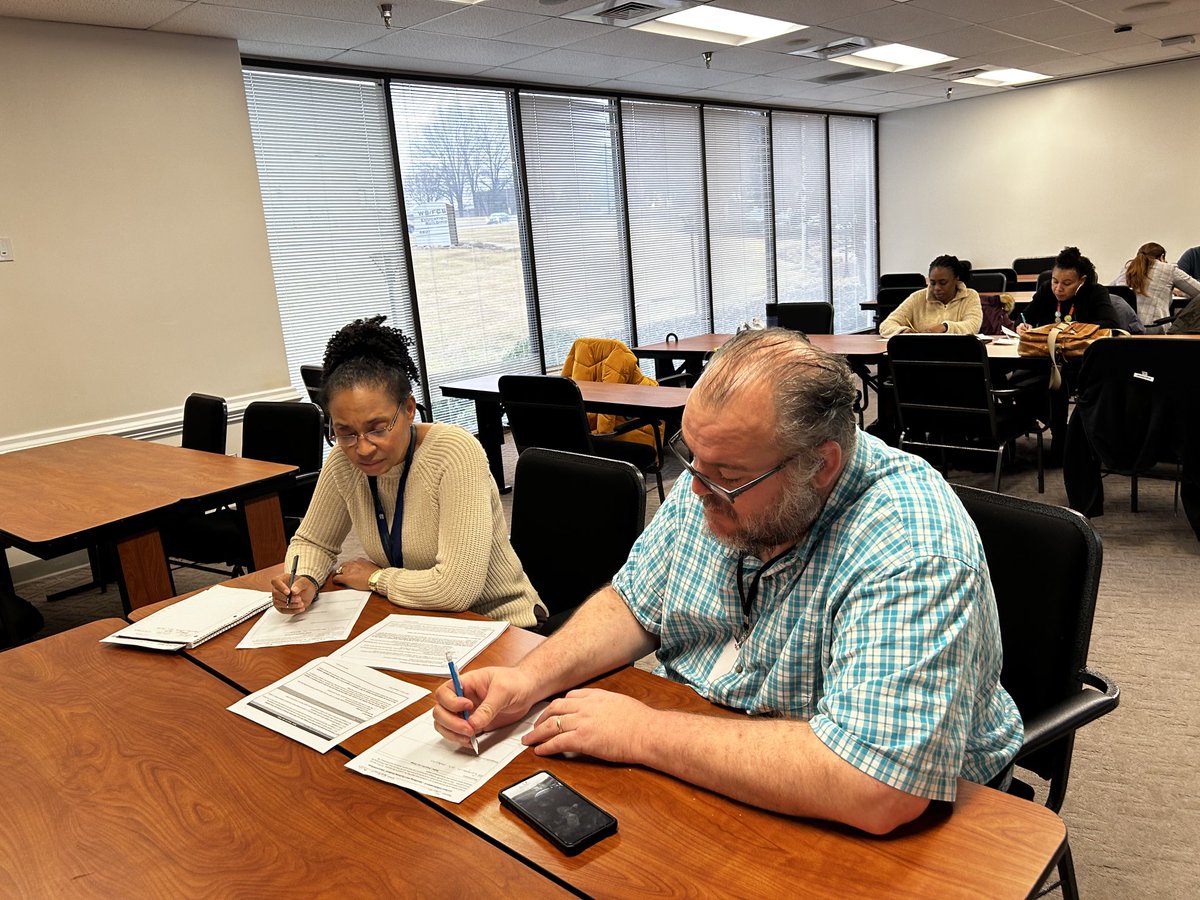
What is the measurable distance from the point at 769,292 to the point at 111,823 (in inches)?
355

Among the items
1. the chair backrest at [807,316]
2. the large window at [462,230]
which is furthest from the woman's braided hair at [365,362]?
the chair backrest at [807,316]

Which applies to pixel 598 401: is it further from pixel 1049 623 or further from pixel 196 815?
pixel 196 815

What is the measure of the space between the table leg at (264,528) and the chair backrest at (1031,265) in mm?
8441

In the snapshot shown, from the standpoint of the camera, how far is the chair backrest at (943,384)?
4.14m

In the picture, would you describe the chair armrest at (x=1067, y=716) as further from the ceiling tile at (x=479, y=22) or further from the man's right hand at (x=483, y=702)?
the ceiling tile at (x=479, y=22)

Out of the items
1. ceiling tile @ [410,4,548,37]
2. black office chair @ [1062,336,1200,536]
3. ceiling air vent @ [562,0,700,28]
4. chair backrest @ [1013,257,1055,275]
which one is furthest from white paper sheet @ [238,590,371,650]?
chair backrest @ [1013,257,1055,275]

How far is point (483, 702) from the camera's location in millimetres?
1281

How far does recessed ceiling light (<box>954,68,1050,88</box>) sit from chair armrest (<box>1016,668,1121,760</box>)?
8454 mm

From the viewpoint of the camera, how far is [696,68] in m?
6.70

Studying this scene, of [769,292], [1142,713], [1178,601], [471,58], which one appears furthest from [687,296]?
[1142,713]

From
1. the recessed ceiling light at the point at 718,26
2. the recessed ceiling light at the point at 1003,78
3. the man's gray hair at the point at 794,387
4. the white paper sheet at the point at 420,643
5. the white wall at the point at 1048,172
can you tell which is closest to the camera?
the man's gray hair at the point at 794,387

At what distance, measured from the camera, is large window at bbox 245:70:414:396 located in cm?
546

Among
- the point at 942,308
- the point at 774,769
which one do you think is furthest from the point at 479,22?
the point at 774,769

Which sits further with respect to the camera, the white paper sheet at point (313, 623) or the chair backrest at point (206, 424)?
the chair backrest at point (206, 424)
